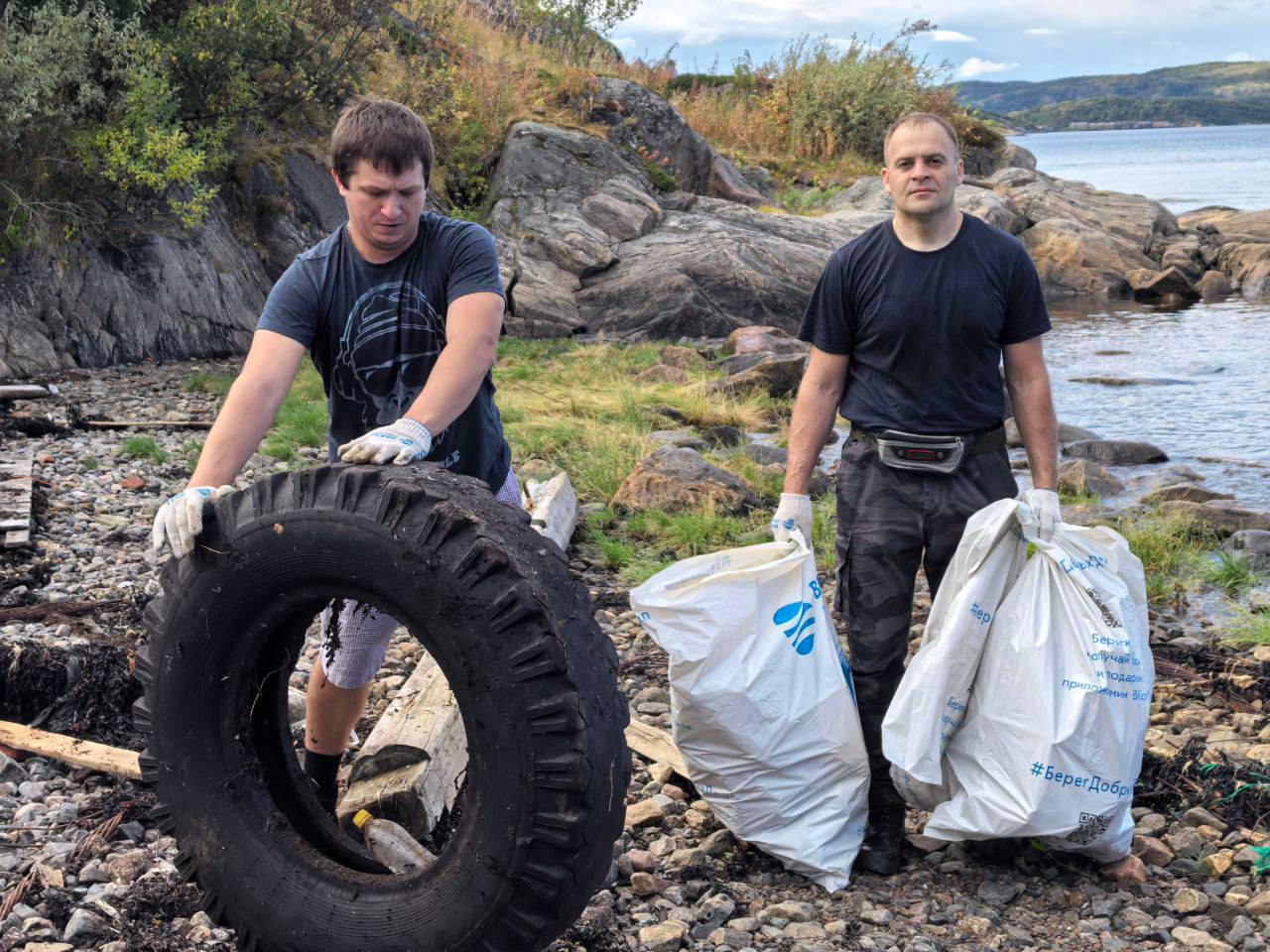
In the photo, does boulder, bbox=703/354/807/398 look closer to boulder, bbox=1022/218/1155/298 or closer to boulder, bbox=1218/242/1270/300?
boulder, bbox=1022/218/1155/298

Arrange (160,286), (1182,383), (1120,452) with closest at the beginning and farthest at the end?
1. (1120,452)
2. (160,286)
3. (1182,383)

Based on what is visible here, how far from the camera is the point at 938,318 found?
135 inches

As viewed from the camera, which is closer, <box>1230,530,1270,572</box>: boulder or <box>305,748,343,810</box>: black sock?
<box>305,748,343,810</box>: black sock

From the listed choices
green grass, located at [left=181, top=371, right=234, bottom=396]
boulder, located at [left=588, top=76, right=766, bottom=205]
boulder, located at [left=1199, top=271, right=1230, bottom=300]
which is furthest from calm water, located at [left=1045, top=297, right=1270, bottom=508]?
green grass, located at [left=181, top=371, right=234, bottom=396]

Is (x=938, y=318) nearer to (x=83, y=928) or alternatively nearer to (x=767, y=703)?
(x=767, y=703)

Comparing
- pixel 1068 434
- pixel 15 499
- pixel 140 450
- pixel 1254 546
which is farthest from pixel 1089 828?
pixel 1068 434

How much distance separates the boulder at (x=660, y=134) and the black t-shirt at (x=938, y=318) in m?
15.5

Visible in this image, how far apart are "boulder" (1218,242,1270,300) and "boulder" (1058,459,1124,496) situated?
1438 centimetres

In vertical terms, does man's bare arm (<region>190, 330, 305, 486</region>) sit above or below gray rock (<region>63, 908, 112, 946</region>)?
above

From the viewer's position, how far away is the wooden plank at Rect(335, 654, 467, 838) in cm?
332

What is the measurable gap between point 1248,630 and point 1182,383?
345 inches

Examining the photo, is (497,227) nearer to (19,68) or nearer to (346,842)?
(19,68)

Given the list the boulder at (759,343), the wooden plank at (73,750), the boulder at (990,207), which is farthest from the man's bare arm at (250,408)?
the boulder at (990,207)

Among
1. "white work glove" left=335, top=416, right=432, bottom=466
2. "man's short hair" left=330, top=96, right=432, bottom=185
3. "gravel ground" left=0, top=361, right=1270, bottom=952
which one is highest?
"man's short hair" left=330, top=96, right=432, bottom=185
